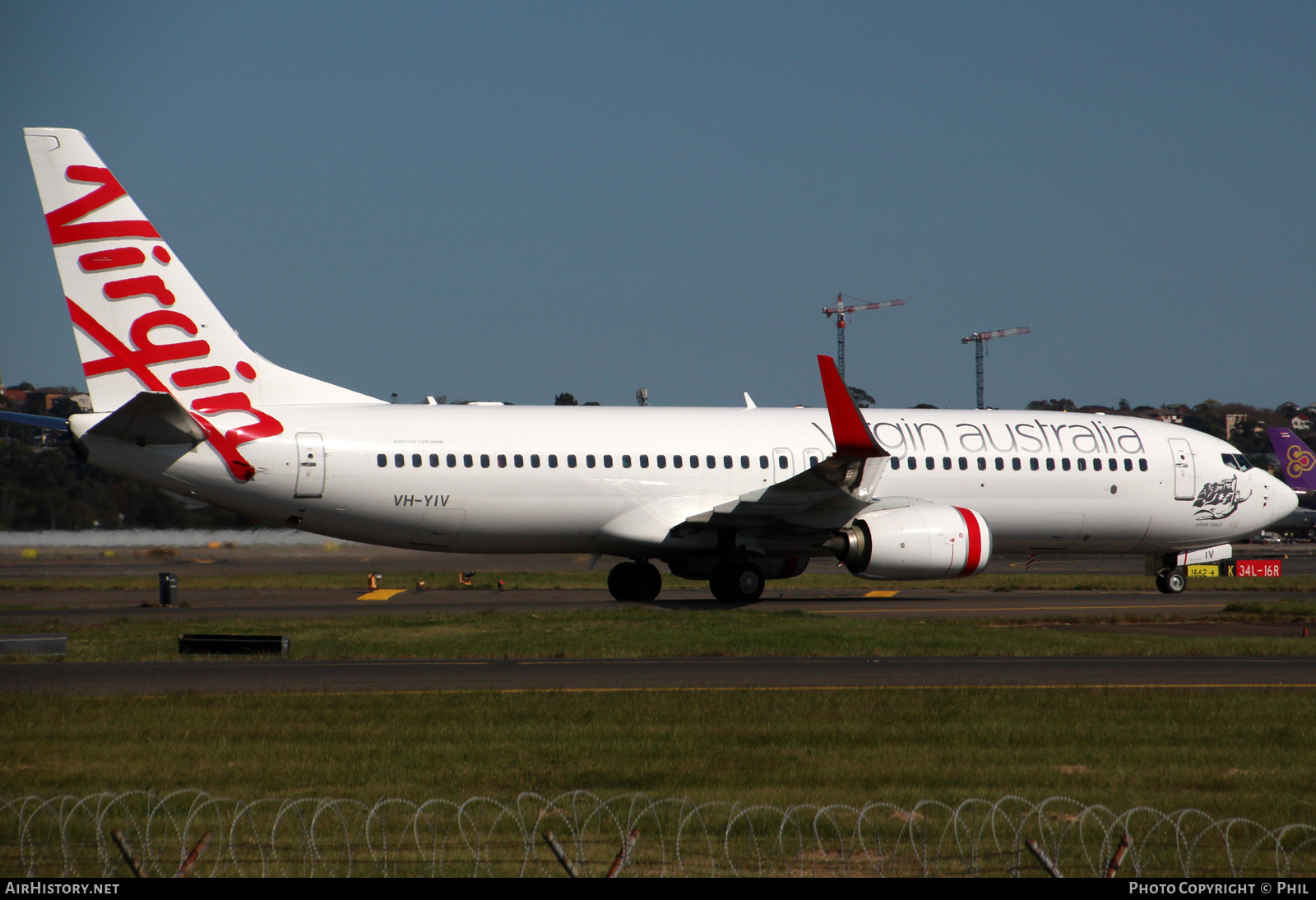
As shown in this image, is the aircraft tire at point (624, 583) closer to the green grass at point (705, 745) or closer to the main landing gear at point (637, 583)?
the main landing gear at point (637, 583)

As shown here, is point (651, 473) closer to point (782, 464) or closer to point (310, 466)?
point (782, 464)

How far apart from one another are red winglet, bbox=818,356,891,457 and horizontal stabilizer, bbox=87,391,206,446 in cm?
→ 1225

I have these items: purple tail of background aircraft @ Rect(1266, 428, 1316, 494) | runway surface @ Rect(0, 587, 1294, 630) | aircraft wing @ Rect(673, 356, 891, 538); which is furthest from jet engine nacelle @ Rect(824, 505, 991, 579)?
purple tail of background aircraft @ Rect(1266, 428, 1316, 494)

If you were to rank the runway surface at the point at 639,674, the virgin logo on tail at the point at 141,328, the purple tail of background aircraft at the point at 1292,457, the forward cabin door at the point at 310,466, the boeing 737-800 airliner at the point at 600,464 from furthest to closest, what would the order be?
1. the purple tail of background aircraft at the point at 1292,457
2. the forward cabin door at the point at 310,466
3. the boeing 737-800 airliner at the point at 600,464
4. the virgin logo on tail at the point at 141,328
5. the runway surface at the point at 639,674

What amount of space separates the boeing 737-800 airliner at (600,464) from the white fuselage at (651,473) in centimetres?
5

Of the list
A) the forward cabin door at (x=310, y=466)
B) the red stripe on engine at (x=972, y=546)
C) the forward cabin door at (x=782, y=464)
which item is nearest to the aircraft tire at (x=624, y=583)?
the forward cabin door at (x=782, y=464)

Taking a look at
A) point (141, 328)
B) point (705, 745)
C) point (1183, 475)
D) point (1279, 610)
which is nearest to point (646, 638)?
point (705, 745)

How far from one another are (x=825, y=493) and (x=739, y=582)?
2.88 metres

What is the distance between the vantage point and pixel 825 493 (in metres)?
26.0

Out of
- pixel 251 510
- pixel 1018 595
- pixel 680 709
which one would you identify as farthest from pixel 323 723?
pixel 1018 595

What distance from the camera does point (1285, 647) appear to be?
19156mm

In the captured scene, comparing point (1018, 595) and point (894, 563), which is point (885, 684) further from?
point (1018, 595)

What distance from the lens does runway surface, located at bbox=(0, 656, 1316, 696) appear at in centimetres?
1493

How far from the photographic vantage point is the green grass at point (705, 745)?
969cm
